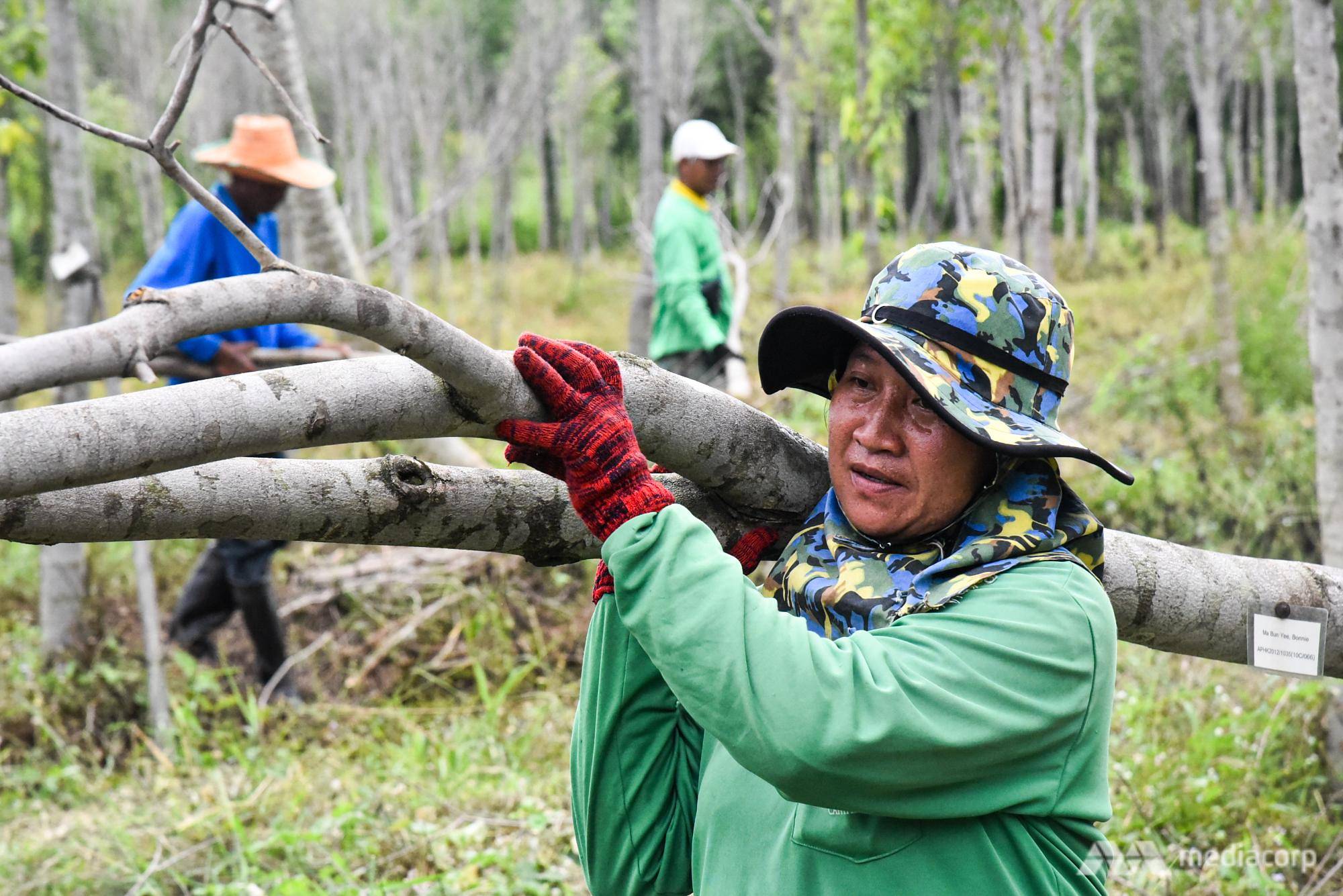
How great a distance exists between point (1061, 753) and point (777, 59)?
10.0 meters

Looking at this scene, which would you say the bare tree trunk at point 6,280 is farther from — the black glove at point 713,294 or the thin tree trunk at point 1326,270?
the thin tree trunk at point 1326,270

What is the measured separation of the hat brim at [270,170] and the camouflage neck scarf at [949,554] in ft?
10.9

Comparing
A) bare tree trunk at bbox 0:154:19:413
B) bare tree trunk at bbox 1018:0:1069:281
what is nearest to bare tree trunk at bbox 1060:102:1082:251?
bare tree trunk at bbox 1018:0:1069:281

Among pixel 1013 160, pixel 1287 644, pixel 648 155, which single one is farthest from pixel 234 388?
pixel 648 155

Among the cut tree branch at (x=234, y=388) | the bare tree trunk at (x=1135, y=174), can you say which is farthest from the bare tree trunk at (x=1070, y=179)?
the cut tree branch at (x=234, y=388)

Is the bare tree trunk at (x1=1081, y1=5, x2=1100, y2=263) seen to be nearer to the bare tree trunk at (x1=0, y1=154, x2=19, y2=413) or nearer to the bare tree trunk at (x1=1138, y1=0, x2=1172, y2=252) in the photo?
the bare tree trunk at (x1=1138, y1=0, x2=1172, y2=252)

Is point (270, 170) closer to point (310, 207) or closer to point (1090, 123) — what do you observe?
point (310, 207)

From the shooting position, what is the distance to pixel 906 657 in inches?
A: 48.9

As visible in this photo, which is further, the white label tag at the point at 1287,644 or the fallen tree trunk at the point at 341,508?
the white label tag at the point at 1287,644

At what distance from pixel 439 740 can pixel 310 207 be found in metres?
2.69

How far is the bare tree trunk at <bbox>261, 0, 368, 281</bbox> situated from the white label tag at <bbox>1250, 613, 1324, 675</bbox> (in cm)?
454

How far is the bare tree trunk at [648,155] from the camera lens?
8.45 m

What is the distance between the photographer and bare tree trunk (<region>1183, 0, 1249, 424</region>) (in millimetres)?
Answer: 8242

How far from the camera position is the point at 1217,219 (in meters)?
8.64
